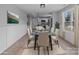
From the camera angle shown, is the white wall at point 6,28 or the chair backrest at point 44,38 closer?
the white wall at point 6,28

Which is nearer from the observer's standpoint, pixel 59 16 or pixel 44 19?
pixel 44 19

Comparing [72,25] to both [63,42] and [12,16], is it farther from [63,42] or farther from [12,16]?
[12,16]

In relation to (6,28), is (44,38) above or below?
below

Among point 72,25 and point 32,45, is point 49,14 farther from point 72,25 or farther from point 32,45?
point 32,45

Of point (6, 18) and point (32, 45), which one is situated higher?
point (6, 18)

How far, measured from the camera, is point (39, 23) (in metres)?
3.23

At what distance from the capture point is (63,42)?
3.66m

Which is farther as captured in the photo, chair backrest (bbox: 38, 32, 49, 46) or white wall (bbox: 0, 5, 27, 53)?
chair backrest (bbox: 38, 32, 49, 46)
